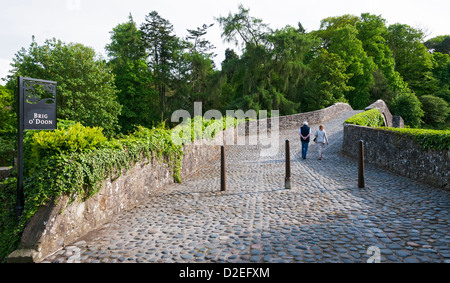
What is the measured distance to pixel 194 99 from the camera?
137ft

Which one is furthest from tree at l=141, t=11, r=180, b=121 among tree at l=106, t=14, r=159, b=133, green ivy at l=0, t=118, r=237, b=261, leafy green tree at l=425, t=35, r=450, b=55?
leafy green tree at l=425, t=35, r=450, b=55

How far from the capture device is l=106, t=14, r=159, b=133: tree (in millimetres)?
38438

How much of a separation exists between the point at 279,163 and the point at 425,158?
525 cm

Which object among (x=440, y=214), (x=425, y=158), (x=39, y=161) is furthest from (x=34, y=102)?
(x=425, y=158)

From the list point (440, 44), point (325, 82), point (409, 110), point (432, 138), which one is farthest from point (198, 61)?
point (440, 44)

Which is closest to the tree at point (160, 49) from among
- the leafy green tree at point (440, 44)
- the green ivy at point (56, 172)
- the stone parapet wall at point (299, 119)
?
the stone parapet wall at point (299, 119)

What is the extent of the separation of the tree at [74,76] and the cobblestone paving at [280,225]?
74.8 feet

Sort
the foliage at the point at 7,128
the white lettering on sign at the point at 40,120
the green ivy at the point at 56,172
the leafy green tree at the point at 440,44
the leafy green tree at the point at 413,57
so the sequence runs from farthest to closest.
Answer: the leafy green tree at the point at 440,44
the leafy green tree at the point at 413,57
the foliage at the point at 7,128
the white lettering on sign at the point at 40,120
the green ivy at the point at 56,172

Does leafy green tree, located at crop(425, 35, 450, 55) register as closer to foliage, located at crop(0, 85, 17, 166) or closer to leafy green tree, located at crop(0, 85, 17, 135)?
foliage, located at crop(0, 85, 17, 166)

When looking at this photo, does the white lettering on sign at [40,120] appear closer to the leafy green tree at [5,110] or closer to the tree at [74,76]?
the tree at [74,76]

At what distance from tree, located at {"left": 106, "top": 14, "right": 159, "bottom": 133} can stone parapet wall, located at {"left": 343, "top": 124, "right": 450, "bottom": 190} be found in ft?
95.2

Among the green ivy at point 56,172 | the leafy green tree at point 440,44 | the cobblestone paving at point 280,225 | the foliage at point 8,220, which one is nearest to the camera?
the cobblestone paving at point 280,225

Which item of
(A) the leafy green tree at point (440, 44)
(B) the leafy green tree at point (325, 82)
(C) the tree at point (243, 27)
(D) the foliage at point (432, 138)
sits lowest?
(D) the foliage at point (432, 138)

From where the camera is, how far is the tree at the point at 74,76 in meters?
27.0
